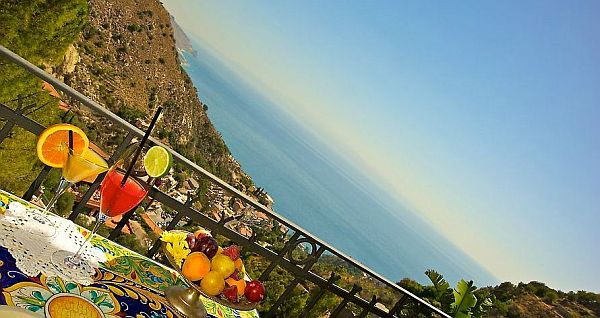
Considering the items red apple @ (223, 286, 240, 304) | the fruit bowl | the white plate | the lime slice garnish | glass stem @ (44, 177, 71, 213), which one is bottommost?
the white plate

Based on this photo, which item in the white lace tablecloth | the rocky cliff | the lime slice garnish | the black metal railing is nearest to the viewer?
the white lace tablecloth

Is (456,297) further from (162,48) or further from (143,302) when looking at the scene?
(162,48)

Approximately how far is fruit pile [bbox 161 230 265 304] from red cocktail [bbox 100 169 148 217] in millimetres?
206

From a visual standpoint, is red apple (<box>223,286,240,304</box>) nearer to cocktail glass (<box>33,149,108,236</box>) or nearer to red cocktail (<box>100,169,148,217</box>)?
red cocktail (<box>100,169,148,217</box>)

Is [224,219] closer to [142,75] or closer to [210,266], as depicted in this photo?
[210,266]

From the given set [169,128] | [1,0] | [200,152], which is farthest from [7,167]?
[200,152]

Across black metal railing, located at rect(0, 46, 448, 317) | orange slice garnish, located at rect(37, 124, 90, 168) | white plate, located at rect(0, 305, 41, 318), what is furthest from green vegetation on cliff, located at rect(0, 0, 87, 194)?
white plate, located at rect(0, 305, 41, 318)

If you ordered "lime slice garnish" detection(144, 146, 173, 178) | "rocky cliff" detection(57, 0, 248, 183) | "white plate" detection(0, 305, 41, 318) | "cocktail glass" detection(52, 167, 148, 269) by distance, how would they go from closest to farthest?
"white plate" detection(0, 305, 41, 318) → "cocktail glass" detection(52, 167, 148, 269) → "lime slice garnish" detection(144, 146, 173, 178) → "rocky cliff" detection(57, 0, 248, 183)

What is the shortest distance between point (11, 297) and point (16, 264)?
149mm

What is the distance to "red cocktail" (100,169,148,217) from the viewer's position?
1553 millimetres

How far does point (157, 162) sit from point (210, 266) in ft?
1.76

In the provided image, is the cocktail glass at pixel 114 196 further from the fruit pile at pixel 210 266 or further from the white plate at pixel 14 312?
the white plate at pixel 14 312

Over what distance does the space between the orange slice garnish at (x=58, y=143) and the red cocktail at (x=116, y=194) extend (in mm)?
140

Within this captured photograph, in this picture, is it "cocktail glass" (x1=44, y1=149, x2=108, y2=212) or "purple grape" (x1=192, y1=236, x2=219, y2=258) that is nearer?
"cocktail glass" (x1=44, y1=149, x2=108, y2=212)
